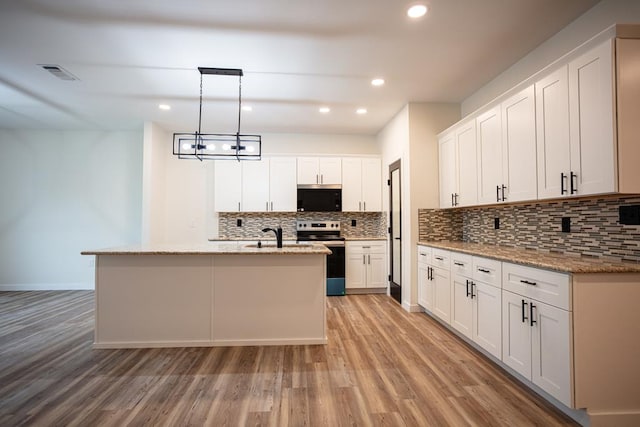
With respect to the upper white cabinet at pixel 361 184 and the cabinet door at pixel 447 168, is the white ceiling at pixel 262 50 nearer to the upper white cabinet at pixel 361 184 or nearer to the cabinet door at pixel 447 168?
the cabinet door at pixel 447 168

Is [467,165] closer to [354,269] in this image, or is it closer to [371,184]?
[371,184]

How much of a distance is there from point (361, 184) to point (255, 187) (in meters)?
1.81

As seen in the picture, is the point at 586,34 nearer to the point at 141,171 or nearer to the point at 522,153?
the point at 522,153

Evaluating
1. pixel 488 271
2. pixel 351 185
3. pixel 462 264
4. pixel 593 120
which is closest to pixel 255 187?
pixel 351 185

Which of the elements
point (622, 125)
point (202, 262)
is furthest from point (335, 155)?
point (622, 125)

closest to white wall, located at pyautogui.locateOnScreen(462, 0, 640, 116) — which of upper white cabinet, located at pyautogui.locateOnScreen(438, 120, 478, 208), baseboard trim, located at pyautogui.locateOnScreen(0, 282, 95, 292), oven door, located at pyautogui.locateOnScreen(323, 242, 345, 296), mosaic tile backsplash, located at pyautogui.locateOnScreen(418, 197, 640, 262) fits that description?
upper white cabinet, located at pyautogui.locateOnScreen(438, 120, 478, 208)

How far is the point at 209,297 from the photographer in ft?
9.29

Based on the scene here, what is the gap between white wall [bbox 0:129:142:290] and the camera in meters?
5.11

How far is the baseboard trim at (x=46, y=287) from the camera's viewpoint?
5063 millimetres

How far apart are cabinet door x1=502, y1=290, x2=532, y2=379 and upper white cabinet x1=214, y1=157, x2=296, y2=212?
352cm

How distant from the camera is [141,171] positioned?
5.23 metres

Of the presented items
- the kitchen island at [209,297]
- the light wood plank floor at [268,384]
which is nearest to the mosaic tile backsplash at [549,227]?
the light wood plank floor at [268,384]

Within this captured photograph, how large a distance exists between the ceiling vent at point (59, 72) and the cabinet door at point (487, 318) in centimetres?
452

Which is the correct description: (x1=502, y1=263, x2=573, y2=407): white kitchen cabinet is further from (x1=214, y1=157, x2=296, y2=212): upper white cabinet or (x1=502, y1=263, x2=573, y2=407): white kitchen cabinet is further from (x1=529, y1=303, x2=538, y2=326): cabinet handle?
(x1=214, y1=157, x2=296, y2=212): upper white cabinet
